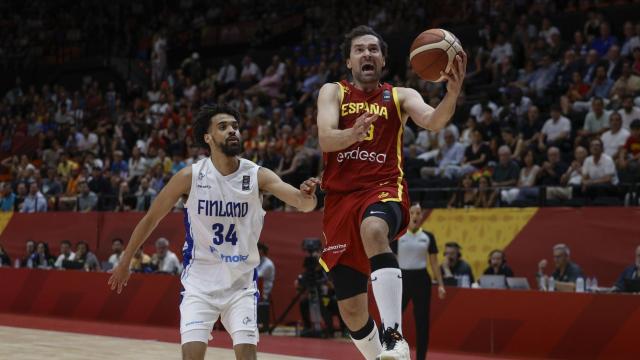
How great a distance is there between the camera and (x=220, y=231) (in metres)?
6.52

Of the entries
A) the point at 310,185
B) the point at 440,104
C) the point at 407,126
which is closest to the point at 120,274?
the point at 310,185

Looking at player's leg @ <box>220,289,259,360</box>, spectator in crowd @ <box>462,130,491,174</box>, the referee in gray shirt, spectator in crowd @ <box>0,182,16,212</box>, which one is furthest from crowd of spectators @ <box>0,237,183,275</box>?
player's leg @ <box>220,289,259,360</box>

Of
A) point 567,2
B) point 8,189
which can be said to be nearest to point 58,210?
point 8,189

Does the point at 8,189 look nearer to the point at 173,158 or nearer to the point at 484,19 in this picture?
the point at 173,158

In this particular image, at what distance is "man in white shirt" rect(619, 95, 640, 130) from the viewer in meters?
13.8

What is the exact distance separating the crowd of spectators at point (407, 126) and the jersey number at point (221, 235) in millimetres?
7639

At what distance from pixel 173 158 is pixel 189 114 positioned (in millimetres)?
2706

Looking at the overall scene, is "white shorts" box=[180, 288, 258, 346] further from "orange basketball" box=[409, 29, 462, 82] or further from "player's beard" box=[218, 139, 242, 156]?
"orange basketball" box=[409, 29, 462, 82]

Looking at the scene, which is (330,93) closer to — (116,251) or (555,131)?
(555,131)

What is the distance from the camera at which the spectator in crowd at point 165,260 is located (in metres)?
16.0

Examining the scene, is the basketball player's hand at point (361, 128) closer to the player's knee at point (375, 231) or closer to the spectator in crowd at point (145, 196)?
the player's knee at point (375, 231)

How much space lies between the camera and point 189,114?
864 inches

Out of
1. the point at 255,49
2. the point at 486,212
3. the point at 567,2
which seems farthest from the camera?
the point at 255,49

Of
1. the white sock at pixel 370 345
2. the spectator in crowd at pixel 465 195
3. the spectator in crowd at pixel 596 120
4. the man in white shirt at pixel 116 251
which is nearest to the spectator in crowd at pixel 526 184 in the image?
the spectator in crowd at pixel 465 195
